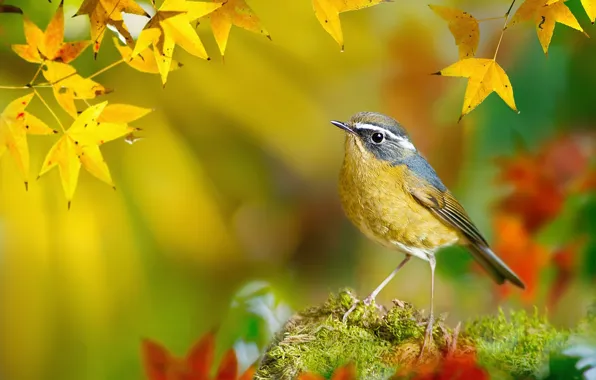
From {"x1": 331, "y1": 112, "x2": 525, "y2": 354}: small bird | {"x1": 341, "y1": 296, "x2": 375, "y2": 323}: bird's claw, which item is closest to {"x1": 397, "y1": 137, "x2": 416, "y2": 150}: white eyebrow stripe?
{"x1": 331, "y1": 112, "x2": 525, "y2": 354}: small bird

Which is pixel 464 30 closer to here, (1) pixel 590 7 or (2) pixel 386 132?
(1) pixel 590 7

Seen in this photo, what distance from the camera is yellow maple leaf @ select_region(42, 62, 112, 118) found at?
49.1 inches

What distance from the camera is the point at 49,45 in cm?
124

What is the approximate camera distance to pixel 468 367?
125cm

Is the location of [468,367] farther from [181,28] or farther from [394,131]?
[181,28]

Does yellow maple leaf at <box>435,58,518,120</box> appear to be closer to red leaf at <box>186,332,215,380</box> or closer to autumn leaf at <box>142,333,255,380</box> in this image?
autumn leaf at <box>142,333,255,380</box>

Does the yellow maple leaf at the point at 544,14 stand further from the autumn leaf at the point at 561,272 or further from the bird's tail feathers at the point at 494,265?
the autumn leaf at the point at 561,272

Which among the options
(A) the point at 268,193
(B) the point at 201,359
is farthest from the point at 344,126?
(A) the point at 268,193

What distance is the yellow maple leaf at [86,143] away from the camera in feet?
4.12

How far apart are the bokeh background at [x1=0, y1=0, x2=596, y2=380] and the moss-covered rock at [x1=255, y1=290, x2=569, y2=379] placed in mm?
388

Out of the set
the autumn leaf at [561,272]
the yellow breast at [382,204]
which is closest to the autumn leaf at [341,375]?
the yellow breast at [382,204]

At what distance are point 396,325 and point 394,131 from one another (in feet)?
1.13

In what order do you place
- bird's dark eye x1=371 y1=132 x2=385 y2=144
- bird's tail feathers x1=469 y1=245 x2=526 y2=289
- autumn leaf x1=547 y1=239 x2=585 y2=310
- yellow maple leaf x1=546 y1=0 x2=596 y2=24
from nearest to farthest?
yellow maple leaf x1=546 y1=0 x2=596 y2=24 < bird's dark eye x1=371 y1=132 x2=385 y2=144 < bird's tail feathers x1=469 y1=245 x2=526 y2=289 < autumn leaf x1=547 y1=239 x2=585 y2=310

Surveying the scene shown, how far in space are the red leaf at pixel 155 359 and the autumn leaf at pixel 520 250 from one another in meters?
1.13
